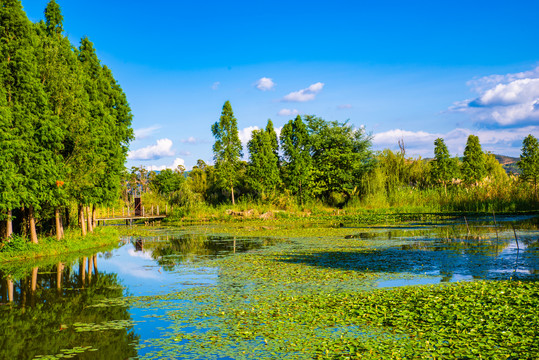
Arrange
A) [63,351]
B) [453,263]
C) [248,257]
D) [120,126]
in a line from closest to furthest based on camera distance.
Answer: [63,351]
[453,263]
[248,257]
[120,126]

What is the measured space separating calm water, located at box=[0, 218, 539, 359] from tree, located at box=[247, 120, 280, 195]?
22752 mm

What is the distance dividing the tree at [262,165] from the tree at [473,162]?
23.4 m

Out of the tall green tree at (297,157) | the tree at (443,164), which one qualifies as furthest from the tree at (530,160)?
the tall green tree at (297,157)

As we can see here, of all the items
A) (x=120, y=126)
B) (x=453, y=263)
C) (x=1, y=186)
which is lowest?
(x=453, y=263)

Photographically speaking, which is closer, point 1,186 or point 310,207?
point 1,186

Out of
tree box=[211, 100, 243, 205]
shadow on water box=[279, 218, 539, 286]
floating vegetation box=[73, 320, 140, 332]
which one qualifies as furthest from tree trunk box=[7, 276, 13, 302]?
tree box=[211, 100, 243, 205]

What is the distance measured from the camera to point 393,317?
8469mm

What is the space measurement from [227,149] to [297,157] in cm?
838

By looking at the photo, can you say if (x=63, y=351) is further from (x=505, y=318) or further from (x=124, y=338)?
(x=505, y=318)

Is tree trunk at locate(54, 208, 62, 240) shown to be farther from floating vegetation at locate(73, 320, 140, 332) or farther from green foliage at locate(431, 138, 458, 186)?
green foliage at locate(431, 138, 458, 186)

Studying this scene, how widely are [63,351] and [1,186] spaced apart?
39.1 feet

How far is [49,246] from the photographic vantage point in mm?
20484

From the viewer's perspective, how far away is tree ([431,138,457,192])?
1869 inches

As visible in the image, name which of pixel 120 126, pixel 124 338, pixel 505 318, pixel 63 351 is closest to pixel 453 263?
pixel 505 318
